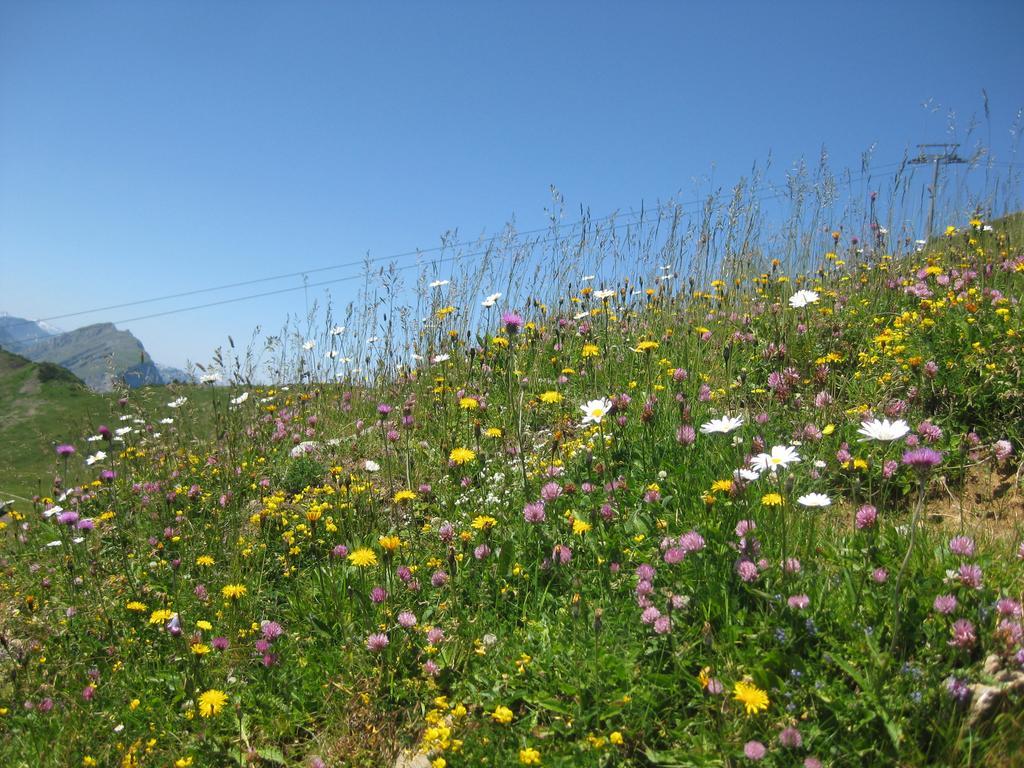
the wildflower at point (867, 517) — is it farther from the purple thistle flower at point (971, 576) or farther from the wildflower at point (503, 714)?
the wildflower at point (503, 714)

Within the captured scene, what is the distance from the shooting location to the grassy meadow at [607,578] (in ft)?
5.72

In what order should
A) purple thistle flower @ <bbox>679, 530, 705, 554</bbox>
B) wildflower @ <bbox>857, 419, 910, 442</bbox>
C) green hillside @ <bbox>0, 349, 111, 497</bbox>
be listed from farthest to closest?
green hillside @ <bbox>0, 349, 111, 497</bbox> < purple thistle flower @ <bbox>679, 530, 705, 554</bbox> < wildflower @ <bbox>857, 419, 910, 442</bbox>

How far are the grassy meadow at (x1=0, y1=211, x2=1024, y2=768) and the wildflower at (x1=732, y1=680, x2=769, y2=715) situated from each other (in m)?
0.01

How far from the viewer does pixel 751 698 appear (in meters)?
1.65

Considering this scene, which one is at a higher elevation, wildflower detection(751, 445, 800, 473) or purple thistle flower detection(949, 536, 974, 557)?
wildflower detection(751, 445, 800, 473)

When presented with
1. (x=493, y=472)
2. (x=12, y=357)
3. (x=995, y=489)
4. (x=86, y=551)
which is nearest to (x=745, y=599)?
(x=995, y=489)

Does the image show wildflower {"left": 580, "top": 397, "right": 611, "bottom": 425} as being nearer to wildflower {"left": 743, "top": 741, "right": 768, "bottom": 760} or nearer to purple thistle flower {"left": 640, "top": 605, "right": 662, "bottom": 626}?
purple thistle flower {"left": 640, "top": 605, "right": 662, "bottom": 626}

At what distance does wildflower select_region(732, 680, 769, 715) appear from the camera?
1.65 m

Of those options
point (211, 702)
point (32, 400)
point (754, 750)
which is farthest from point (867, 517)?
point (32, 400)

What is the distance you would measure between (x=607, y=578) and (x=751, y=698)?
816 mm

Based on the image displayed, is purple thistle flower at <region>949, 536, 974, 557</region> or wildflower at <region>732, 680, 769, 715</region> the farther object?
purple thistle flower at <region>949, 536, 974, 557</region>

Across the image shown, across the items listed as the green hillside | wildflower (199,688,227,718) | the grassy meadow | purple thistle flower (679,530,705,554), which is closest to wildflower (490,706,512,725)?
the grassy meadow

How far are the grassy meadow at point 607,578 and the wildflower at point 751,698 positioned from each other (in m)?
0.01

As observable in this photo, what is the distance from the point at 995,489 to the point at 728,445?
115cm
